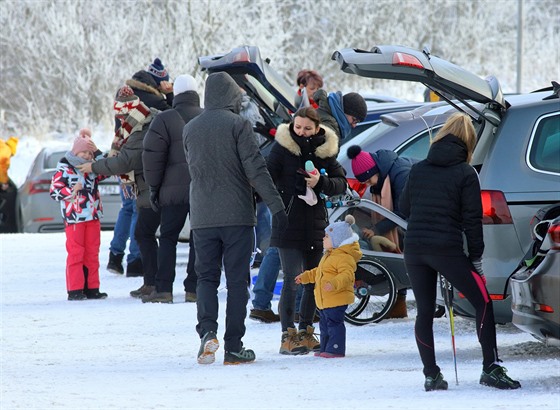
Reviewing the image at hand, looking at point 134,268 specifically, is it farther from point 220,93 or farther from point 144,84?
point 220,93

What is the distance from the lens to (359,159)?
10.3m

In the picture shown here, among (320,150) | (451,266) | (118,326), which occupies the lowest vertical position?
(118,326)

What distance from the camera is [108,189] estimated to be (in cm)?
1961

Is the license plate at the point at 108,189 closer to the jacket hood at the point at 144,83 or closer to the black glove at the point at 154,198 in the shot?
the jacket hood at the point at 144,83

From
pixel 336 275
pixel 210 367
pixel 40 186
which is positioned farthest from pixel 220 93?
pixel 40 186

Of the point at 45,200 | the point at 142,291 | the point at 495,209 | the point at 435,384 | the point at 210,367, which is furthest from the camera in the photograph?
the point at 45,200

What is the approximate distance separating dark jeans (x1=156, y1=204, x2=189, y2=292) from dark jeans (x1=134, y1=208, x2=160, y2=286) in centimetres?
51

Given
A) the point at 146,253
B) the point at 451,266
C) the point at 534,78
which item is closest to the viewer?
the point at 451,266

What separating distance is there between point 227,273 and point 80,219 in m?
4.19

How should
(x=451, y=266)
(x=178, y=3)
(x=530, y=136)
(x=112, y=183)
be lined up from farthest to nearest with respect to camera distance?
(x=178, y=3), (x=112, y=183), (x=530, y=136), (x=451, y=266)

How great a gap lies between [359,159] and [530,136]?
6.44 feet

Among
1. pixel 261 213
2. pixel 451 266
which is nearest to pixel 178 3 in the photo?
pixel 261 213

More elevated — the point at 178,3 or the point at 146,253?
the point at 178,3

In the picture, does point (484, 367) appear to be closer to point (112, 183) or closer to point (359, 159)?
point (359, 159)
